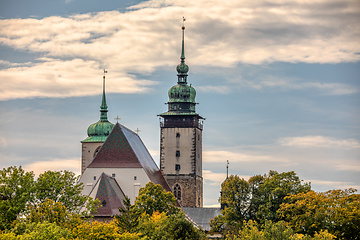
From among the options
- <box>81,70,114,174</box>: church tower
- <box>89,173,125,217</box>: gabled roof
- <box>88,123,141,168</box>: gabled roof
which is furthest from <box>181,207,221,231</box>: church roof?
<box>81,70,114,174</box>: church tower

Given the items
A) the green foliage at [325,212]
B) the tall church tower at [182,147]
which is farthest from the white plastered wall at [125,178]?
the green foliage at [325,212]

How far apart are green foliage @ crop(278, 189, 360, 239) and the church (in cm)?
2147

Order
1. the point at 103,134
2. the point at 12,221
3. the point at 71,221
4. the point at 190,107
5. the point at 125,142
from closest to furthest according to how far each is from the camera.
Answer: the point at 71,221 < the point at 12,221 < the point at 125,142 < the point at 190,107 < the point at 103,134

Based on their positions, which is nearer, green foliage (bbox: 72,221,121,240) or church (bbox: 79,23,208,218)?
green foliage (bbox: 72,221,121,240)

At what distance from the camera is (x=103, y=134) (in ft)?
441

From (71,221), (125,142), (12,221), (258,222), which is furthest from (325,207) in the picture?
(125,142)

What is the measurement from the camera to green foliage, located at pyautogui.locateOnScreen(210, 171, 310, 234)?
80581 mm

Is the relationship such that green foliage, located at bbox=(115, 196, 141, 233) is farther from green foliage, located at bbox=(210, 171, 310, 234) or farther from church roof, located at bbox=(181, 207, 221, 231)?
church roof, located at bbox=(181, 207, 221, 231)

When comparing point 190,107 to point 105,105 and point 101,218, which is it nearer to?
point 105,105

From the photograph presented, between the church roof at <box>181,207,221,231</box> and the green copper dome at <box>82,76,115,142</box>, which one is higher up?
the green copper dome at <box>82,76,115,142</box>

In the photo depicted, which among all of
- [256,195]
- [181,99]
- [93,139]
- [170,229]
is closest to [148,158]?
[181,99]

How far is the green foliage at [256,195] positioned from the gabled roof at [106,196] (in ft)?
45.2

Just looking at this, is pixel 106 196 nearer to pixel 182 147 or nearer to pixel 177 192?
pixel 177 192

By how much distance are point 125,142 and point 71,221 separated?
34.8m
